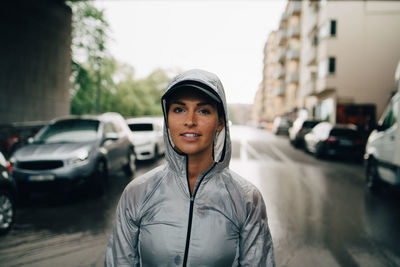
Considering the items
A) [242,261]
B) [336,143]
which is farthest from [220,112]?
[336,143]

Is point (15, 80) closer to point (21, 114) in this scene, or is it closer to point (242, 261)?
point (21, 114)

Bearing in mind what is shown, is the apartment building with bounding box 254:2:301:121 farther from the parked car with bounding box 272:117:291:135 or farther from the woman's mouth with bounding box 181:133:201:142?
the woman's mouth with bounding box 181:133:201:142

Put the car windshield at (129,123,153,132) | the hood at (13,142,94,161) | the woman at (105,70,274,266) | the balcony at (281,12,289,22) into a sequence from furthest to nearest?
1. the balcony at (281,12,289,22)
2. the car windshield at (129,123,153,132)
3. the hood at (13,142,94,161)
4. the woman at (105,70,274,266)

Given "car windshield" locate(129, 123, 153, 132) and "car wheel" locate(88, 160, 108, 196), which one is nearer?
"car wheel" locate(88, 160, 108, 196)

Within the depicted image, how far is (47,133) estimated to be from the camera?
7.92 meters

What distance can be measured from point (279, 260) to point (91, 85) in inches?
1276

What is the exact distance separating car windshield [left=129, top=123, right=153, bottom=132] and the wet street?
5.62 metres

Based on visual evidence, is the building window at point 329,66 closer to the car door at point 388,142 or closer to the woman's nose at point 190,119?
the car door at point 388,142

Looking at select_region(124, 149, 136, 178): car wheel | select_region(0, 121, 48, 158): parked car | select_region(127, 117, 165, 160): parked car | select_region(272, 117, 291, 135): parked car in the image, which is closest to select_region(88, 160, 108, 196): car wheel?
select_region(124, 149, 136, 178): car wheel

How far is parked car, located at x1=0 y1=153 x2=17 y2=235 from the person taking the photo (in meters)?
4.98

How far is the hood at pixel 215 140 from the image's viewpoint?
1.70 m

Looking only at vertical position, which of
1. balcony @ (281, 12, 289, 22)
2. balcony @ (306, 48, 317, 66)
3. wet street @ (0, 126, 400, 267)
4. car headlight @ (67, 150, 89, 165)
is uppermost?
balcony @ (281, 12, 289, 22)

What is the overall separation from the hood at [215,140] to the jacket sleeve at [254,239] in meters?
0.27

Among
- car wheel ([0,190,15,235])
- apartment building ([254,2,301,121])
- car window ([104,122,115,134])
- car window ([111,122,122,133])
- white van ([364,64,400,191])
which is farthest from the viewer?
apartment building ([254,2,301,121])
